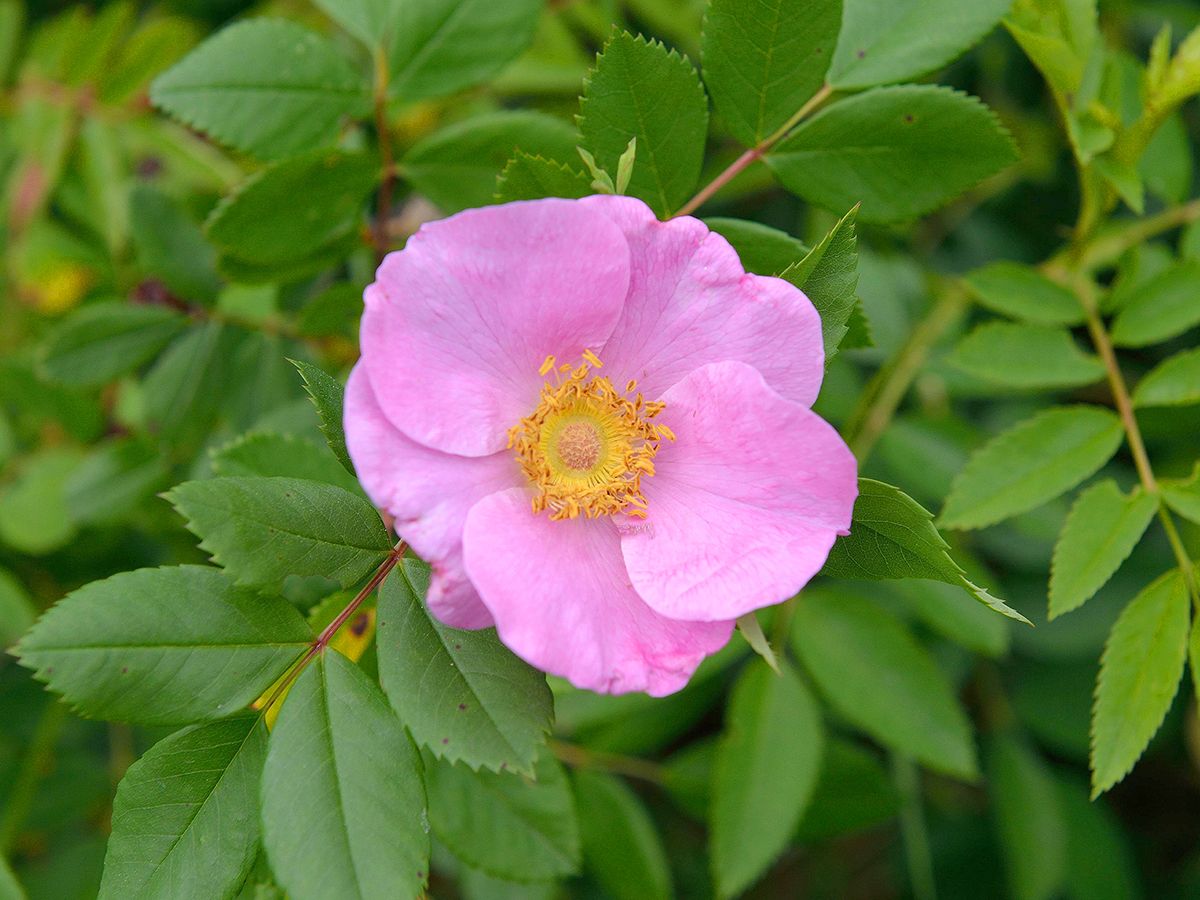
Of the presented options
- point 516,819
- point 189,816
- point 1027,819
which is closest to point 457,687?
point 189,816

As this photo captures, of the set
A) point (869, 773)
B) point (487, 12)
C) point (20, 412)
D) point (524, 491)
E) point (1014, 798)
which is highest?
point (487, 12)

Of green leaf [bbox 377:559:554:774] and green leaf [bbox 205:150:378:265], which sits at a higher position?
green leaf [bbox 205:150:378:265]

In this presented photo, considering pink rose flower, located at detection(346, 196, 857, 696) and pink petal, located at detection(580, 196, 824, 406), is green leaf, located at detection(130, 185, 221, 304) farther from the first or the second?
pink petal, located at detection(580, 196, 824, 406)

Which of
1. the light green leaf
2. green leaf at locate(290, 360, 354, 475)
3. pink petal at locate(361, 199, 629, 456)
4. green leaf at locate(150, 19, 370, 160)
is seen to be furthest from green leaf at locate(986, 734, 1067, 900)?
green leaf at locate(150, 19, 370, 160)

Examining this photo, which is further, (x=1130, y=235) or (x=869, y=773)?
(x=869, y=773)

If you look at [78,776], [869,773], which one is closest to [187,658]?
[78,776]

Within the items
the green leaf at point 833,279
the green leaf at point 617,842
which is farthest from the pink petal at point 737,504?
the green leaf at point 617,842

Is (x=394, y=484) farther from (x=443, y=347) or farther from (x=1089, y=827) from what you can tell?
(x=1089, y=827)

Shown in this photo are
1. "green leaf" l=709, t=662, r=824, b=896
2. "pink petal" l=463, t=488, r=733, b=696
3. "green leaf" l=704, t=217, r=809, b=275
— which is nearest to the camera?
"pink petal" l=463, t=488, r=733, b=696
